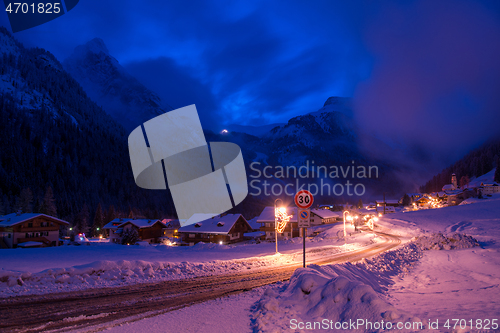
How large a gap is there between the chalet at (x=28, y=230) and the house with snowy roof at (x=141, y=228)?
15802 millimetres

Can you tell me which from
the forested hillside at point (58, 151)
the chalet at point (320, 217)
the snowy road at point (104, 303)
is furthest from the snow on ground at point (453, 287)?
the forested hillside at point (58, 151)

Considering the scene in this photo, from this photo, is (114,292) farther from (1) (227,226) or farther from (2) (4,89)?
(2) (4,89)

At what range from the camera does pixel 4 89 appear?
15425 cm

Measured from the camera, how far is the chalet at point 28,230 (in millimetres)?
47156

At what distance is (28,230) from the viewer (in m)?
49.0

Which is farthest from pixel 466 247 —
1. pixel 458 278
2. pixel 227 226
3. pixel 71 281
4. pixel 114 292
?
pixel 227 226

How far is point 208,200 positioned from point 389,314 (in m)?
194

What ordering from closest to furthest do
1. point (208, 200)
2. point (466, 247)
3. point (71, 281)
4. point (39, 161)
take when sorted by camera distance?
point (71, 281), point (466, 247), point (39, 161), point (208, 200)

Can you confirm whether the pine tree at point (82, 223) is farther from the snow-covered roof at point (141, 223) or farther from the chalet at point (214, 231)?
the chalet at point (214, 231)

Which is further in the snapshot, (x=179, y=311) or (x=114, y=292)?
(x=114, y=292)

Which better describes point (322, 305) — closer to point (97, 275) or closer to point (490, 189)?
point (97, 275)

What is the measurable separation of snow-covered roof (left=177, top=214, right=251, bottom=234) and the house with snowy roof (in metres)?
16.8

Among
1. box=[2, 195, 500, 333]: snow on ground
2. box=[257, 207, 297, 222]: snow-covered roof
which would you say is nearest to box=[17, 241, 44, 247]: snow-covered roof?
box=[257, 207, 297, 222]: snow-covered roof

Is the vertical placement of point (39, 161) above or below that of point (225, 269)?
above
